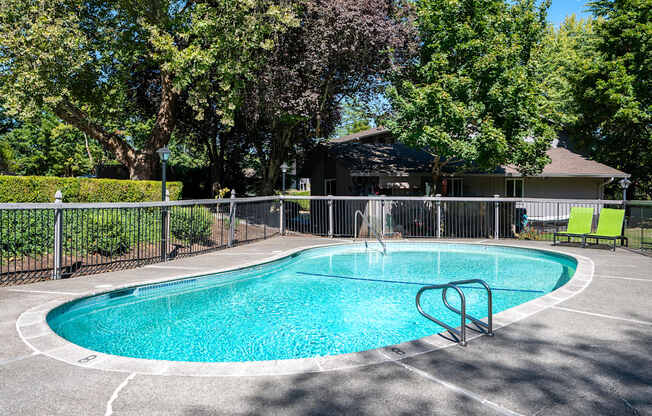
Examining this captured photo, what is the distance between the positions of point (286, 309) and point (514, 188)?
18575 mm

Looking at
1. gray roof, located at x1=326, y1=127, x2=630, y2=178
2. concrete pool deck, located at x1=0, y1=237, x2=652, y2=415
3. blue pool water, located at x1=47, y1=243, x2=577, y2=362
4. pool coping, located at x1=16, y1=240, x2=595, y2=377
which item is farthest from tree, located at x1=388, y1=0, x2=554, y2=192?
concrete pool deck, located at x1=0, y1=237, x2=652, y2=415

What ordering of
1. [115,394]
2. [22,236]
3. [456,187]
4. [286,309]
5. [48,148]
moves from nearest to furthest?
[115,394], [286,309], [22,236], [456,187], [48,148]

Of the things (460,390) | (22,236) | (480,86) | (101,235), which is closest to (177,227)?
(101,235)

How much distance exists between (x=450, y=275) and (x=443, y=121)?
23.8 ft

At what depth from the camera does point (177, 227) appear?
1142 centimetres

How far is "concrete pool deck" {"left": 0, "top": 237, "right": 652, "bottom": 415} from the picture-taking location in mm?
2822

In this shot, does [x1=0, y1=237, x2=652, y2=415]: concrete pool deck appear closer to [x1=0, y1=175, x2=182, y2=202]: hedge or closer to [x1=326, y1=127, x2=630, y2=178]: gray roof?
[x1=0, y1=175, x2=182, y2=202]: hedge

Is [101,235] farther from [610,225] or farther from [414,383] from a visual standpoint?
[610,225]

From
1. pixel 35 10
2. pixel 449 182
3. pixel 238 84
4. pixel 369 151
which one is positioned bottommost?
pixel 449 182

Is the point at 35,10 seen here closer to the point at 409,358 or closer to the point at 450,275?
the point at 450,275

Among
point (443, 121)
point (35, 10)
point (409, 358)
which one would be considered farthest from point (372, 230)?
point (35, 10)

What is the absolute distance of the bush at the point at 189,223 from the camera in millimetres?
11320

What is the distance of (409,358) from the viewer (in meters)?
3.69

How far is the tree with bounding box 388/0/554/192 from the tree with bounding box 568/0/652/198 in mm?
8643
